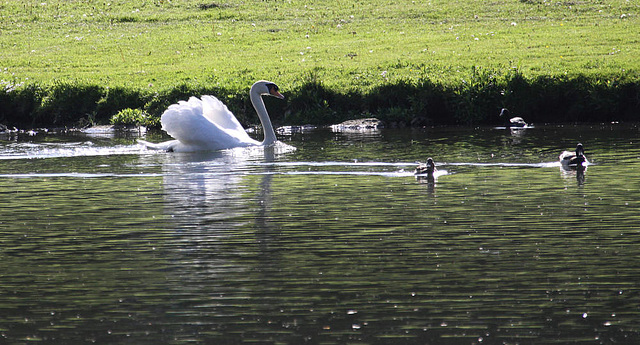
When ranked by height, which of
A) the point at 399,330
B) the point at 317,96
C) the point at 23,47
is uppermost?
the point at 23,47

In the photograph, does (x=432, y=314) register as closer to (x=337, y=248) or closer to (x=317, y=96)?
(x=337, y=248)

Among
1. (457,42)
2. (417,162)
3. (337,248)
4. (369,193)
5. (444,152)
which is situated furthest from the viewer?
(457,42)

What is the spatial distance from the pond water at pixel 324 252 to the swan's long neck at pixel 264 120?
3.05 meters

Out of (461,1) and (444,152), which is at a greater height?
(461,1)

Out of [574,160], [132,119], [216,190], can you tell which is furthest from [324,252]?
[132,119]

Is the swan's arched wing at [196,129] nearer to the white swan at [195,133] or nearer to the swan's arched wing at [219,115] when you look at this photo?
the white swan at [195,133]

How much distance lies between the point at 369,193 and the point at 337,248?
413cm

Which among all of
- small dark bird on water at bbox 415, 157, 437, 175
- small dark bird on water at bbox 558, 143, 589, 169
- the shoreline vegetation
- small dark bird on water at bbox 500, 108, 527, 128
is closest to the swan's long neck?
the shoreline vegetation

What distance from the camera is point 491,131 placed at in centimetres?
2392

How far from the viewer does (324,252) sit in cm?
1036

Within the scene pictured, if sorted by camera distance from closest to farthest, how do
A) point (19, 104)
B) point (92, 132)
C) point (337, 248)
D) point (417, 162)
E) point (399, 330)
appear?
point (399, 330) < point (337, 248) < point (417, 162) < point (92, 132) < point (19, 104)

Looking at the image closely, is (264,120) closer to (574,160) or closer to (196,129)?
(196,129)

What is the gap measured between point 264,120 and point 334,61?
920cm

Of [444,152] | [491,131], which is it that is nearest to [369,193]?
[444,152]
